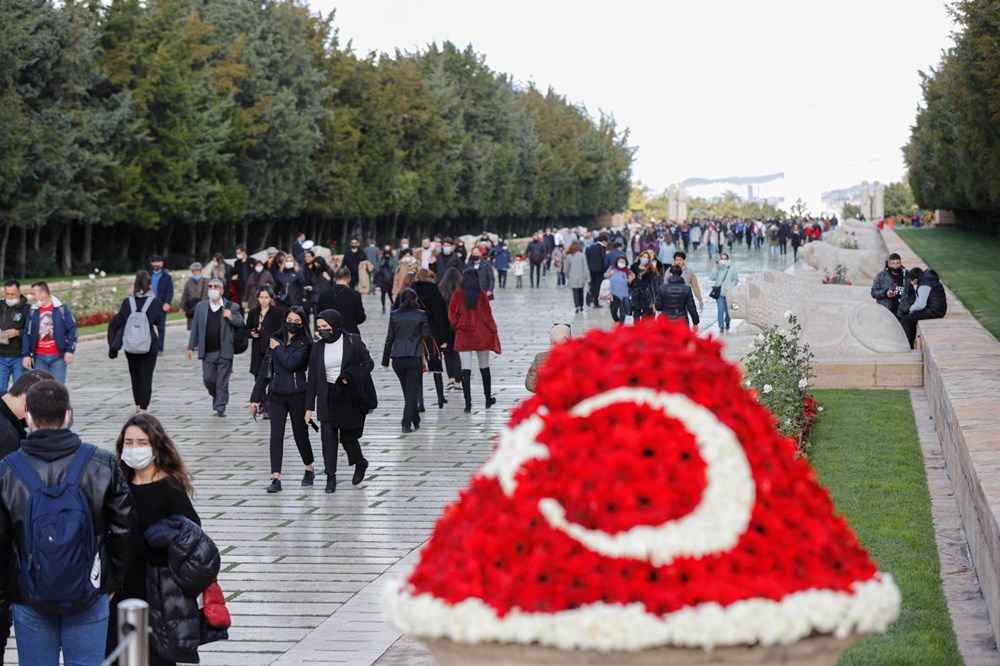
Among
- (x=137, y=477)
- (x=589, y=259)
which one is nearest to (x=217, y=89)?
(x=589, y=259)

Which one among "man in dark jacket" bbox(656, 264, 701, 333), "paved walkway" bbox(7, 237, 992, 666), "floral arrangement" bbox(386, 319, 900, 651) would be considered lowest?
"paved walkway" bbox(7, 237, 992, 666)

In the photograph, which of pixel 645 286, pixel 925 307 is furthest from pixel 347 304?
pixel 645 286

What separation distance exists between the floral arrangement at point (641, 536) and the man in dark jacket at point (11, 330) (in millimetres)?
13187

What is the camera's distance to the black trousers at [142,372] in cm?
1792

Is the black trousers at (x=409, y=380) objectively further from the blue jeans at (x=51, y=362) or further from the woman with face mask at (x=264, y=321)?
the blue jeans at (x=51, y=362)

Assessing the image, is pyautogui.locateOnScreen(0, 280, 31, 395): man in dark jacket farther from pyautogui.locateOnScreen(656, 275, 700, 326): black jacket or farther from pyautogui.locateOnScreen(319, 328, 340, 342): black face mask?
pyautogui.locateOnScreen(656, 275, 700, 326): black jacket

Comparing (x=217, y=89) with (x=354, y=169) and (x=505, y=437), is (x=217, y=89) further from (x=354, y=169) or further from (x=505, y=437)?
(x=505, y=437)

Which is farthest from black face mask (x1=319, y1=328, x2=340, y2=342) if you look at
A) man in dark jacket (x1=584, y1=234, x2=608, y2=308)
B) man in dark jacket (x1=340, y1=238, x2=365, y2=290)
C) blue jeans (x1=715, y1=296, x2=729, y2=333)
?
man in dark jacket (x1=584, y1=234, x2=608, y2=308)

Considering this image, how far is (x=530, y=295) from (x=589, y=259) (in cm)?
841

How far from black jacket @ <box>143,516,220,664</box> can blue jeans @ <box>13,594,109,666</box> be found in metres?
0.25

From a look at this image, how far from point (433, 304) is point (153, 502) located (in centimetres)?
1277

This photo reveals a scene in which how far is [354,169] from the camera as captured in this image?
213 ft

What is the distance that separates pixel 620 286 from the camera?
28.9m

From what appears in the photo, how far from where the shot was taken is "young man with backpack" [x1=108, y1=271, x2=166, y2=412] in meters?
17.6
